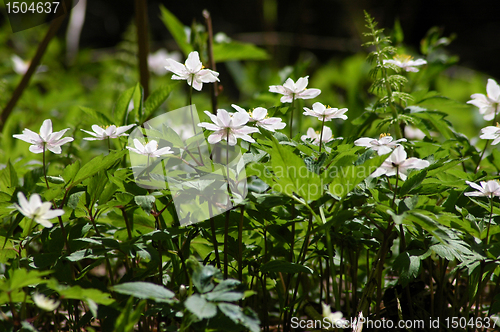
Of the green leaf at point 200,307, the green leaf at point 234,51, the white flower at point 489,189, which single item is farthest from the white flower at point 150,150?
the green leaf at point 234,51

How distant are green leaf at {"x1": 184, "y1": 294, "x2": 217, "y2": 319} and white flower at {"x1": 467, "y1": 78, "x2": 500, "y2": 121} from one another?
0.70 meters

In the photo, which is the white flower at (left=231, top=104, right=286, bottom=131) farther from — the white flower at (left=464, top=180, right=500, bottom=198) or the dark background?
the dark background

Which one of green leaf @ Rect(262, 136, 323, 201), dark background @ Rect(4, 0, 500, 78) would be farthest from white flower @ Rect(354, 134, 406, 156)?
dark background @ Rect(4, 0, 500, 78)

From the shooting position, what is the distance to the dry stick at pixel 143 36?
1.35 m

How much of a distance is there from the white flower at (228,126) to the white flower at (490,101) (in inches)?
20.3

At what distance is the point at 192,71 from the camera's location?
80 centimetres

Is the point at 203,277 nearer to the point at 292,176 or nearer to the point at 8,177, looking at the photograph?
the point at 292,176

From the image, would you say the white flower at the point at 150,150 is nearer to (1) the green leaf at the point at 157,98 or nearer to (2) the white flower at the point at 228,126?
(2) the white flower at the point at 228,126

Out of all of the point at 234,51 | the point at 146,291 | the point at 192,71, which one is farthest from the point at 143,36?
the point at 146,291

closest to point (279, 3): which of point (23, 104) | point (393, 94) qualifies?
point (23, 104)

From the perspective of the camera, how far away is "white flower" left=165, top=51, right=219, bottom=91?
2.60 ft

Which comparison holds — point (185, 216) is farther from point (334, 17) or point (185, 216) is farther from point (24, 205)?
point (334, 17)

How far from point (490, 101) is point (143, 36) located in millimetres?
1033

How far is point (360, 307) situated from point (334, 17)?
15.9 ft
